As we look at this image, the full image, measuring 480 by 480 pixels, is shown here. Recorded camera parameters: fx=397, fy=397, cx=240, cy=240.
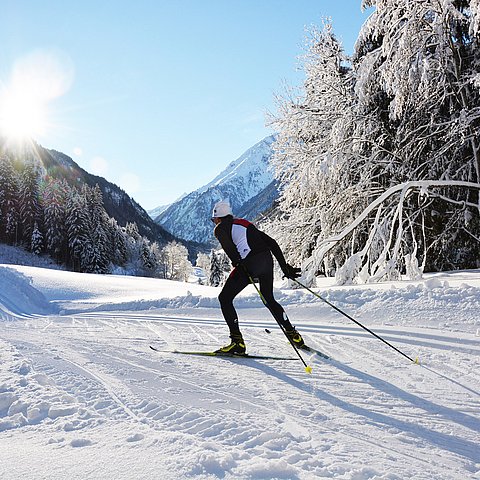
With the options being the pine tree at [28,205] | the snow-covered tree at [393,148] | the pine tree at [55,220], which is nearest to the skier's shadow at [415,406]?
the snow-covered tree at [393,148]

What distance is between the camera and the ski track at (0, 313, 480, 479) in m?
2.41

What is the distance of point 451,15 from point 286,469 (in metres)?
11.3

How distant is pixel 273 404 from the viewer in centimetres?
328

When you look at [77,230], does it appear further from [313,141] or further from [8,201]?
[313,141]

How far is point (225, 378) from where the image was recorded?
159 inches

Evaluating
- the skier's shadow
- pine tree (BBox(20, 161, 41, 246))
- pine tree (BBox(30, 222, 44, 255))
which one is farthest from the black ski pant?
pine tree (BBox(20, 161, 41, 246))

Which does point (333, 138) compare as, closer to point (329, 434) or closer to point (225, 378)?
point (225, 378)

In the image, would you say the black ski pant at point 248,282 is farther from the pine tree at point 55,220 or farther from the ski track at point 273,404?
the pine tree at point 55,220

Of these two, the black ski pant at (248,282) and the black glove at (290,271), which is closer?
the black ski pant at (248,282)

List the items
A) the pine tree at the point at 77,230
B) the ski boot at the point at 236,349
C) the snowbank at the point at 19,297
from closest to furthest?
the ski boot at the point at 236,349 → the snowbank at the point at 19,297 → the pine tree at the point at 77,230

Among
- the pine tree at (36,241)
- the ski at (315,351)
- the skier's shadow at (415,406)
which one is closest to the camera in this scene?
the skier's shadow at (415,406)

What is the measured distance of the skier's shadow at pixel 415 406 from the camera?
2551 millimetres

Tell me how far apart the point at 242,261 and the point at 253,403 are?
2120mm

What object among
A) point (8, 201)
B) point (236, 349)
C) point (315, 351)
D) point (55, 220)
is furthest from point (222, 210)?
point (8, 201)
